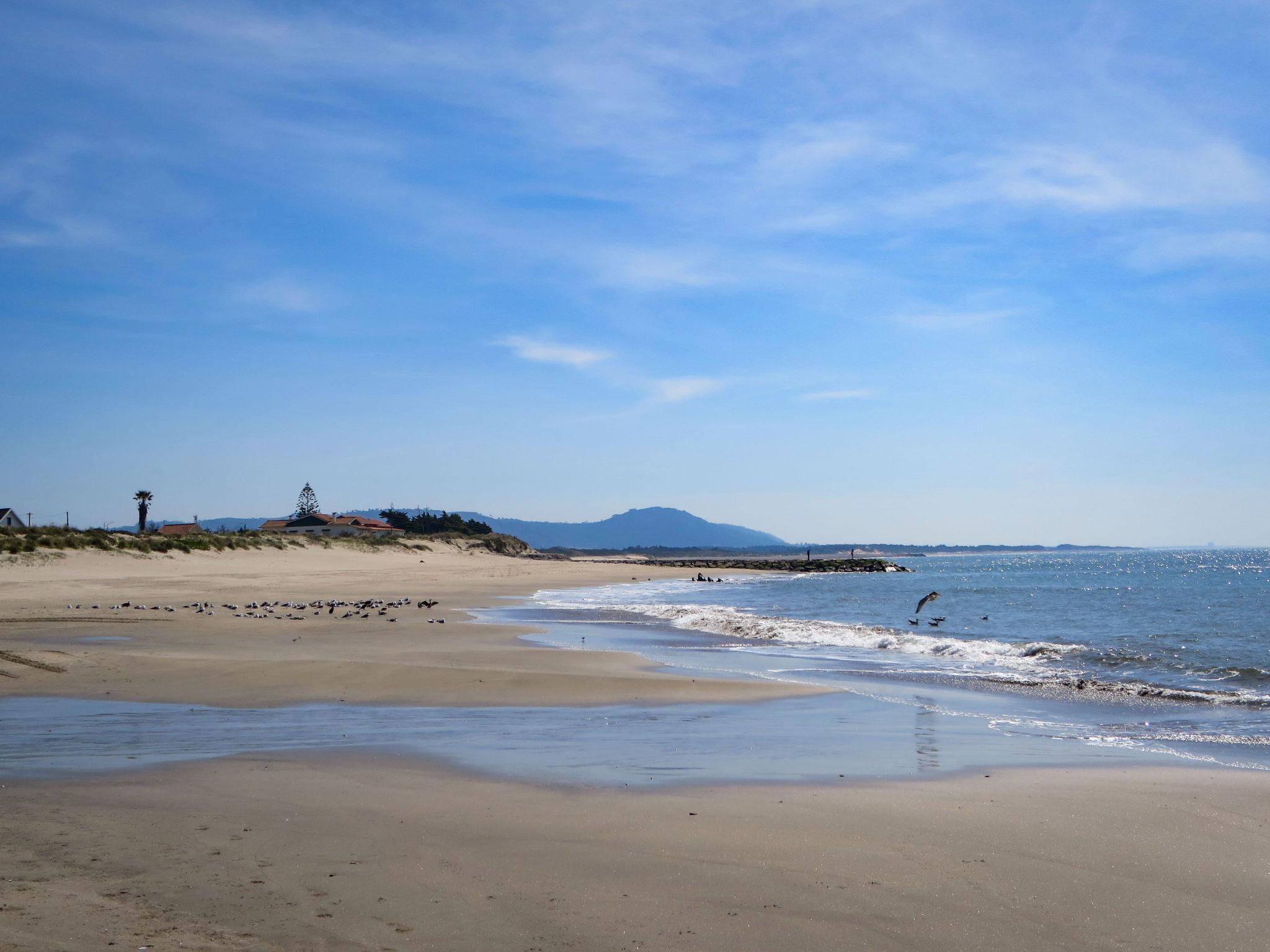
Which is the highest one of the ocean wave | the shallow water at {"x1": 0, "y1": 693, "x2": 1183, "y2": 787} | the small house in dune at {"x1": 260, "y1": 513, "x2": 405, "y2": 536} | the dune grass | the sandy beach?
the small house in dune at {"x1": 260, "y1": 513, "x2": 405, "y2": 536}

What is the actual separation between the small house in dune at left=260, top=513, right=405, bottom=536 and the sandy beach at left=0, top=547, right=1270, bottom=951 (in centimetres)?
9000

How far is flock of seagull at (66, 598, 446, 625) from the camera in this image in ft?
83.0

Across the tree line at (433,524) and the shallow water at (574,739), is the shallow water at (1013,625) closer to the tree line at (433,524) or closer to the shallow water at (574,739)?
the shallow water at (574,739)

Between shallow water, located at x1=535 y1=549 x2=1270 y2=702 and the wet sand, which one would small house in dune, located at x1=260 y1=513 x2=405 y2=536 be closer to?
shallow water, located at x1=535 y1=549 x2=1270 y2=702

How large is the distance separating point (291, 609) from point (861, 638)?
55.1 feet

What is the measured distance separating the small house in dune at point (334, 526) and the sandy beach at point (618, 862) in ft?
295

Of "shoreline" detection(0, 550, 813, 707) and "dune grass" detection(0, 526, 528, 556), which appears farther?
"dune grass" detection(0, 526, 528, 556)

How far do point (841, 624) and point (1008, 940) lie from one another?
78.3ft

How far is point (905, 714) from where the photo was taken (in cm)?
1262

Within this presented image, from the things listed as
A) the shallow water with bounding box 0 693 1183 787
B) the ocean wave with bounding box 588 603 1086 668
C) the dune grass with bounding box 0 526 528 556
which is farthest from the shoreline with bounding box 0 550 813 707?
the ocean wave with bounding box 588 603 1086 668

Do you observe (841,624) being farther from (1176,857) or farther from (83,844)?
(83,844)

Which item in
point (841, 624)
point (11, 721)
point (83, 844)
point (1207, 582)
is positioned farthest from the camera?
point (1207, 582)

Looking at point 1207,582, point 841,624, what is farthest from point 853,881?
point 1207,582

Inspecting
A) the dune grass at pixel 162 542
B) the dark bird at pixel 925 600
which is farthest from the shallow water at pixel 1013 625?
the dune grass at pixel 162 542
